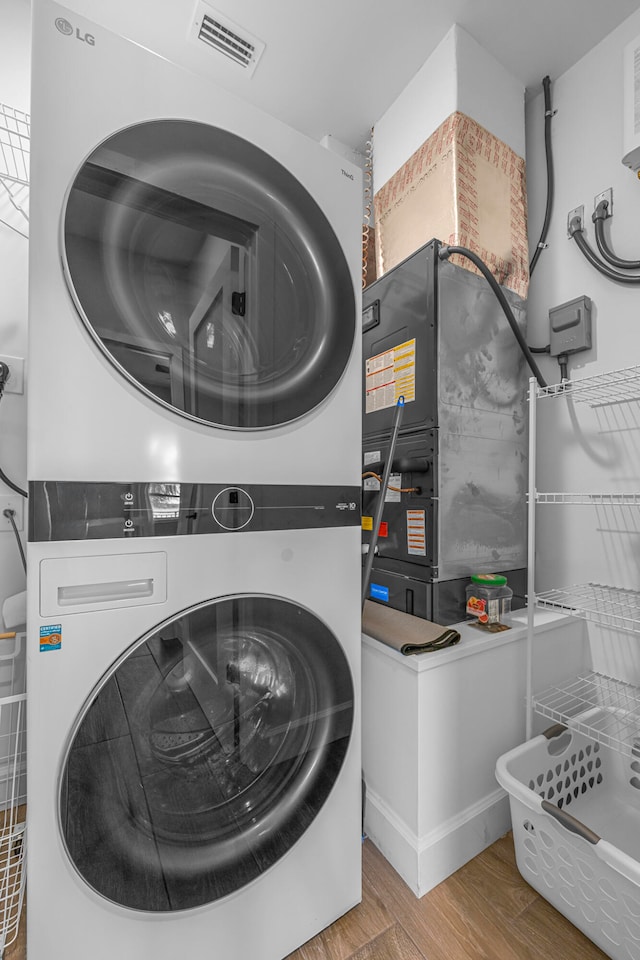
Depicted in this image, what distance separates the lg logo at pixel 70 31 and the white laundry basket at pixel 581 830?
5.83 feet

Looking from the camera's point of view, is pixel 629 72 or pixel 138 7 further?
pixel 138 7

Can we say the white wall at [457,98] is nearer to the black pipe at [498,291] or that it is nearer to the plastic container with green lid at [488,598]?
the black pipe at [498,291]

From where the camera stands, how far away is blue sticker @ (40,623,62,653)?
2.23 feet

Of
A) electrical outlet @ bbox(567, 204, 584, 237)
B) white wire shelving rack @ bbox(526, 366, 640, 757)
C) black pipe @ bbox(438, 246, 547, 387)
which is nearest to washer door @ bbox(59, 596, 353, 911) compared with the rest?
white wire shelving rack @ bbox(526, 366, 640, 757)

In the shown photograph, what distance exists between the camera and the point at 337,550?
0.98 m

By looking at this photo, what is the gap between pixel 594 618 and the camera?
151cm

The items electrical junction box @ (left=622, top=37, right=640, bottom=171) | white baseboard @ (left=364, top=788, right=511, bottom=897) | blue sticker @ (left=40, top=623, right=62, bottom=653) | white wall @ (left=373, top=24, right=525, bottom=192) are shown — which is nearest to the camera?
blue sticker @ (left=40, top=623, right=62, bottom=653)

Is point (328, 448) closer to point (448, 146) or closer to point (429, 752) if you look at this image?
point (429, 752)

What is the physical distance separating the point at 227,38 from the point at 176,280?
153cm

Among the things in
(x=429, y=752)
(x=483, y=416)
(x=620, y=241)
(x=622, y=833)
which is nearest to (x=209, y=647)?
(x=429, y=752)

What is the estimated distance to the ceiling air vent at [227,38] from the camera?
1512 millimetres

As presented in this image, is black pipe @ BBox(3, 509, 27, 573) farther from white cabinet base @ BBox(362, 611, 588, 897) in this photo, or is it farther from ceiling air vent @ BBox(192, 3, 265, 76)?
ceiling air vent @ BBox(192, 3, 265, 76)

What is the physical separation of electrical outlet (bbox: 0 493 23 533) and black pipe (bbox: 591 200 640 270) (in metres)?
2.17

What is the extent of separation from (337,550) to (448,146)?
1.59m
